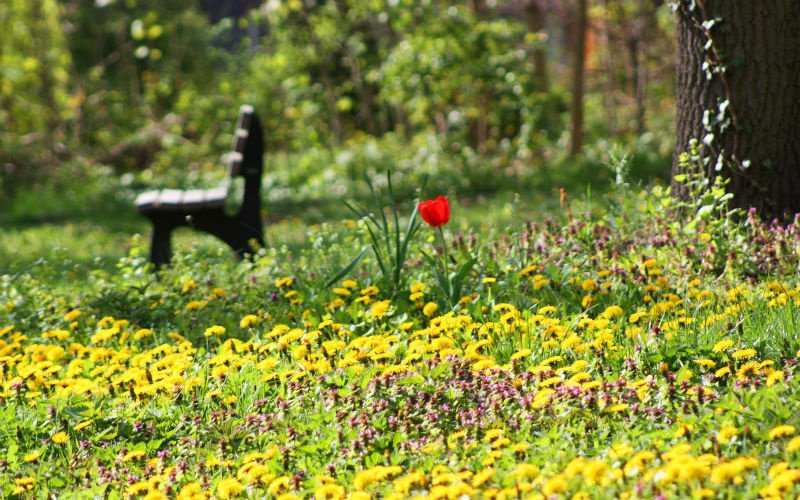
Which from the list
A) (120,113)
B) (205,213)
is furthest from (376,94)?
(205,213)

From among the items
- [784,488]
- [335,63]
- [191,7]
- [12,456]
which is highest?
[191,7]

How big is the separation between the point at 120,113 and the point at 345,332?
15.0m

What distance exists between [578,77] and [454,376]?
871cm

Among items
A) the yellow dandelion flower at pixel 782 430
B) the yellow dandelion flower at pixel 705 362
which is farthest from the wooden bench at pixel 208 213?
the yellow dandelion flower at pixel 782 430

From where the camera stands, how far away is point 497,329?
381 cm

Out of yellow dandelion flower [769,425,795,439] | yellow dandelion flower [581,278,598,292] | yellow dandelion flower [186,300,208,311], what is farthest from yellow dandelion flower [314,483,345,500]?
yellow dandelion flower [186,300,208,311]

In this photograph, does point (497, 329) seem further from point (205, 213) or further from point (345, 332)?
point (205, 213)

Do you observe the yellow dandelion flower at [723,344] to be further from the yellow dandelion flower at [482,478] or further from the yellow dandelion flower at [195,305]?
the yellow dandelion flower at [195,305]

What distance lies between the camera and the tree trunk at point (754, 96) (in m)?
5.09

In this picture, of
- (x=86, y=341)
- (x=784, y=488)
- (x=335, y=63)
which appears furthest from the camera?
(x=335, y=63)

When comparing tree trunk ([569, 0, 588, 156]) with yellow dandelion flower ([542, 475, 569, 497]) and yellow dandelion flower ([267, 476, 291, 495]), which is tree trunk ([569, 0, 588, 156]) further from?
yellow dandelion flower ([542, 475, 569, 497])

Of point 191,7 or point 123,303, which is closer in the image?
point 123,303

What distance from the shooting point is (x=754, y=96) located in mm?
5129

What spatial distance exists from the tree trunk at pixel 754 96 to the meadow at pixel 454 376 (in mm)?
225
